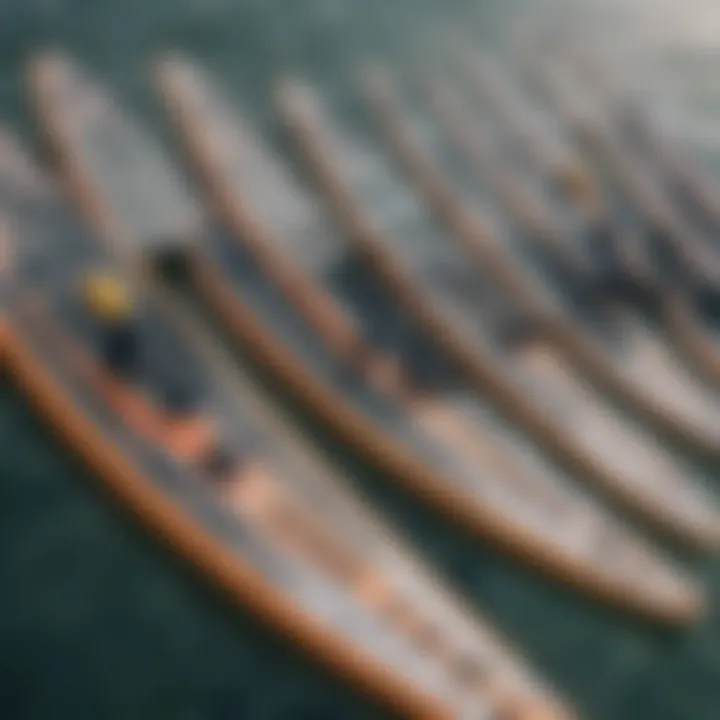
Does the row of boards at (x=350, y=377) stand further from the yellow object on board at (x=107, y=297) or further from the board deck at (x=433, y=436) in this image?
the yellow object on board at (x=107, y=297)

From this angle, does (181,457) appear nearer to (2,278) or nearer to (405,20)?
(2,278)

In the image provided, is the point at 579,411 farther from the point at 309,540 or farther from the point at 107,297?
the point at 107,297

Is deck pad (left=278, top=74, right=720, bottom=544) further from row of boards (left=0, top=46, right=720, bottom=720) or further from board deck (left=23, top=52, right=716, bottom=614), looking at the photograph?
board deck (left=23, top=52, right=716, bottom=614)

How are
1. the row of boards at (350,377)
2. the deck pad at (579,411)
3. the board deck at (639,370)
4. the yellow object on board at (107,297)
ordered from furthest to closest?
the board deck at (639,370) < the yellow object on board at (107,297) < the deck pad at (579,411) < the row of boards at (350,377)

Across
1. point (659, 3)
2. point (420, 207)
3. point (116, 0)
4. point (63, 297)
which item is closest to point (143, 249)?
point (63, 297)

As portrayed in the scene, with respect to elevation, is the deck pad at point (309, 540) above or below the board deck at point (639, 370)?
below

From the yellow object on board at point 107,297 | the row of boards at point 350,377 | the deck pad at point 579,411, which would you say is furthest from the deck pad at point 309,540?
Result: the deck pad at point 579,411

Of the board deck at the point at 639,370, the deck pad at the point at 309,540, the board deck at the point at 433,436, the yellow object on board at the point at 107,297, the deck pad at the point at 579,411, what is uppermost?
the board deck at the point at 639,370
